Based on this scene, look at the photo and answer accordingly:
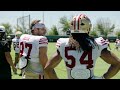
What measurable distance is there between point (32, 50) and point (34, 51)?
35 millimetres

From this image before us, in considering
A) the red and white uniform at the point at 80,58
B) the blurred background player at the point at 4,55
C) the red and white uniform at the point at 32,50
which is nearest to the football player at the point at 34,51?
the red and white uniform at the point at 32,50

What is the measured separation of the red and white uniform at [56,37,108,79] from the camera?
133 inches

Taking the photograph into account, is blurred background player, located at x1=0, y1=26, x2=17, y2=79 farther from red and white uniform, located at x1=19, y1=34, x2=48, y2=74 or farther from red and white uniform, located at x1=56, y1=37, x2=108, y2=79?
red and white uniform, located at x1=56, y1=37, x2=108, y2=79

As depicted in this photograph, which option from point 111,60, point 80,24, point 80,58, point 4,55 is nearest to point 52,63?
point 80,58

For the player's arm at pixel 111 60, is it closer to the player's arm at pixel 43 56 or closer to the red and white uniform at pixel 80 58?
the red and white uniform at pixel 80 58


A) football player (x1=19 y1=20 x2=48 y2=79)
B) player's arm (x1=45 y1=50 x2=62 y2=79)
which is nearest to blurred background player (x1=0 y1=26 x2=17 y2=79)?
football player (x1=19 y1=20 x2=48 y2=79)

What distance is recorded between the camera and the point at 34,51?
4.76m

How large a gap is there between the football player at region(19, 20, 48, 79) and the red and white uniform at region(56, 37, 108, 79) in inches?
48.4

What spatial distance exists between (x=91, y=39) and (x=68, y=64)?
35 centimetres

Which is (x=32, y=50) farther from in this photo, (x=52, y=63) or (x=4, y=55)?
(x=4, y=55)

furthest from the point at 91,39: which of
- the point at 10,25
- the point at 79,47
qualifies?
the point at 10,25
